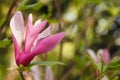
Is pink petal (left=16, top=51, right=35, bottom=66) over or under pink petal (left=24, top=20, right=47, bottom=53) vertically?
under

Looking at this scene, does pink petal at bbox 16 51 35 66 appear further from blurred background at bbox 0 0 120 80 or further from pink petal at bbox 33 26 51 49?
blurred background at bbox 0 0 120 80

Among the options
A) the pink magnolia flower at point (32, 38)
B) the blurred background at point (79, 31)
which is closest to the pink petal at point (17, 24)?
the pink magnolia flower at point (32, 38)

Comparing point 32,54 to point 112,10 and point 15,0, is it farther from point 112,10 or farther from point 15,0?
point 112,10

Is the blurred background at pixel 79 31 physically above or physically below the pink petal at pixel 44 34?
below

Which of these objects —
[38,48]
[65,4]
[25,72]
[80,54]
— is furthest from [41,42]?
[65,4]

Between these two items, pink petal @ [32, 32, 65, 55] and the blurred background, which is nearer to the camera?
pink petal @ [32, 32, 65, 55]

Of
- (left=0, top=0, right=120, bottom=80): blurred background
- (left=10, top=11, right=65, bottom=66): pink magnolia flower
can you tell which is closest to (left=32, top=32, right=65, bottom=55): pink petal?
(left=10, top=11, right=65, bottom=66): pink magnolia flower

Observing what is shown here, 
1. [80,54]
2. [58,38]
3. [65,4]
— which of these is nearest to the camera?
[58,38]

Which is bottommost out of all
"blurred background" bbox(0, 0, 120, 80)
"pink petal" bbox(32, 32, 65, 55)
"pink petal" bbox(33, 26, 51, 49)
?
"blurred background" bbox(0, 0, 120, 80)

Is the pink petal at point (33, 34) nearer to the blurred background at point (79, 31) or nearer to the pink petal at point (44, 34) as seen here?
the pink petal at point (44, 34)
